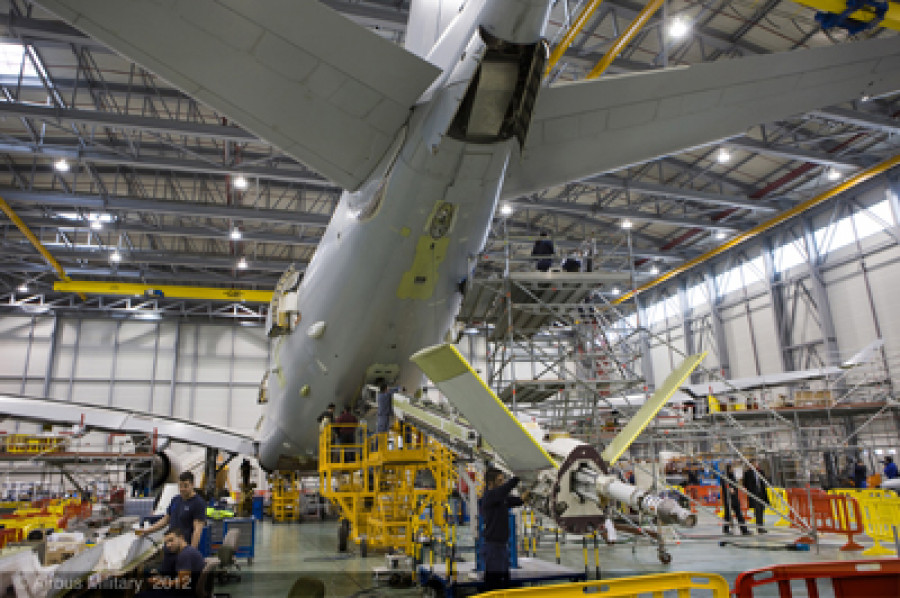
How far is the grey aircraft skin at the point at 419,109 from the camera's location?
5328 millimetres

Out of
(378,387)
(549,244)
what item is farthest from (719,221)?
(378,387)

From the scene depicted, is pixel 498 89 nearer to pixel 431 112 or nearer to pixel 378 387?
pixel 431 112

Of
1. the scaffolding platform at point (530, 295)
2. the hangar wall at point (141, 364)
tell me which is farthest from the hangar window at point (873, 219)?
the hangar wall at point (141, 364)

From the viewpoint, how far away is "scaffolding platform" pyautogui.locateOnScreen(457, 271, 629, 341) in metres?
14.0

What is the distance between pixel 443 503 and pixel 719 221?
2414 cm

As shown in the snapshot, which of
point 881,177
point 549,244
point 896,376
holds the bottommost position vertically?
point 896,376

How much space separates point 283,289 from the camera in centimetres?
1106

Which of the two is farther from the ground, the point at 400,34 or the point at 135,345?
the point at 400,34

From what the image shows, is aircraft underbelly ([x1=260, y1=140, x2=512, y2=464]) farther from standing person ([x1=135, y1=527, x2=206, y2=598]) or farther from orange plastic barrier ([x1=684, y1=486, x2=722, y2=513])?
orange plastic barrier ([x1=684, y1=486, x2=722, y2=513])

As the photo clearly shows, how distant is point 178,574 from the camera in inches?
226

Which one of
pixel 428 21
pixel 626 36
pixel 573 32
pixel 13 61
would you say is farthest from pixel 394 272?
pixel 13 61

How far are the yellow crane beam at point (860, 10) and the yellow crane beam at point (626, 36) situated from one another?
3.51m

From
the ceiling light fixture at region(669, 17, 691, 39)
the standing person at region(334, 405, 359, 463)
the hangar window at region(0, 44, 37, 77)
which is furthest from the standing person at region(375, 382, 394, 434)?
the hangar window at region(0, 44, 37, 77)

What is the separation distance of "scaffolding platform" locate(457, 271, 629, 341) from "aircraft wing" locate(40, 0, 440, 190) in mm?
6769
